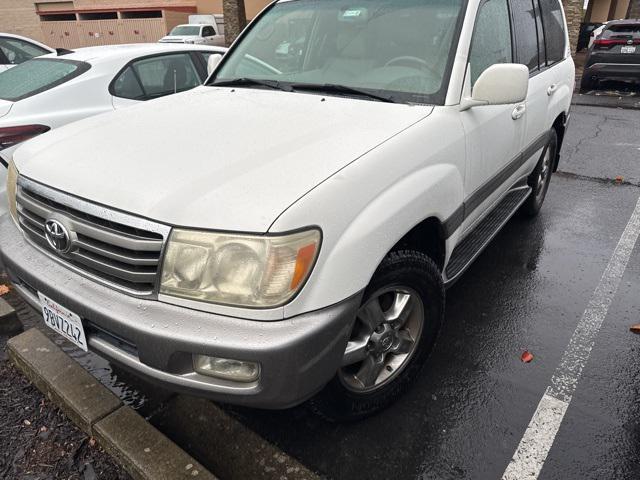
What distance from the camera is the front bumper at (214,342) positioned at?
1.62m

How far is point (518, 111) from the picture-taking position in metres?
3.12

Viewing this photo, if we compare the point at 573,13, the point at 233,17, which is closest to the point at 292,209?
the point at 573,13

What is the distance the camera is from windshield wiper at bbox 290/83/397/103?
2480mm

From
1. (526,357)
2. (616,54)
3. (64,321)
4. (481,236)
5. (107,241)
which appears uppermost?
(107,241)

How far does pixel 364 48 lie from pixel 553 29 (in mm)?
2286

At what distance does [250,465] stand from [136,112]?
1.87 m

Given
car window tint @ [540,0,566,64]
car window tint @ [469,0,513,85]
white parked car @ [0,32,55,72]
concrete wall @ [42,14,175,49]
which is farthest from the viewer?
concrete wall @ [42,14,175,49]

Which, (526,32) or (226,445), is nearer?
(226,445)

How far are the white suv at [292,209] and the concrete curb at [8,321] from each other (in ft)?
2.94

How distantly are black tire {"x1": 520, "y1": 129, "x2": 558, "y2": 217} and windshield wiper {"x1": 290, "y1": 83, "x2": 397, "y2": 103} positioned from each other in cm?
232

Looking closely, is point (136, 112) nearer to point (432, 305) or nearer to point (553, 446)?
point (432, 305)

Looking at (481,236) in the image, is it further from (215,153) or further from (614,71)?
(614,71)

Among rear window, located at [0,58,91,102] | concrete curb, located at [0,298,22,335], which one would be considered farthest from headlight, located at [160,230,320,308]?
rear window, located at [0,58,91,102]

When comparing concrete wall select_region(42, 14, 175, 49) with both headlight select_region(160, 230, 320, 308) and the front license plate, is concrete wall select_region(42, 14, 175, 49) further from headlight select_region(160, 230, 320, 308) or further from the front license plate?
headlight select_region(160, 230, 320, 308)
